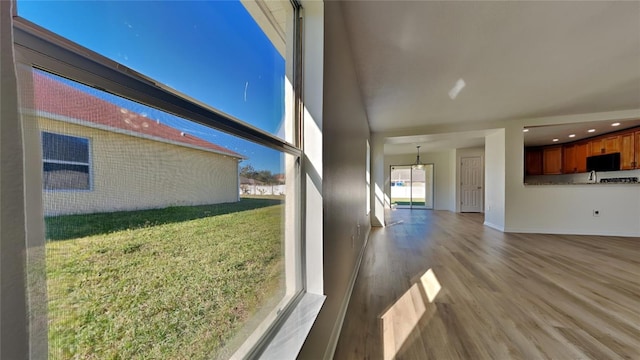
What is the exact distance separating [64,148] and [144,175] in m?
0.11

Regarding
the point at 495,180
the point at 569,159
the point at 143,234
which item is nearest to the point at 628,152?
the point at 569,159

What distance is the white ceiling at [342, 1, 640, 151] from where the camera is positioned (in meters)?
1.84

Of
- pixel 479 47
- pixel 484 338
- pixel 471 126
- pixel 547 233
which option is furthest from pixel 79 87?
pixel 547 233

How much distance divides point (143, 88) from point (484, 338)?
223 cm

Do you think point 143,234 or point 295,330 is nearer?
point 143,234

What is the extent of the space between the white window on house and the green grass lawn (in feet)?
0.15

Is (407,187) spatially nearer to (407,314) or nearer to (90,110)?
(407,314)

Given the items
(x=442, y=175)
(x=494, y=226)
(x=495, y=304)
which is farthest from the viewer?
(x=442, y=175)

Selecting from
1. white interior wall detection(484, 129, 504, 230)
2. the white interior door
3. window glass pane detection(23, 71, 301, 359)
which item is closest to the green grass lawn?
window glass pane detection(23, 71, 301, 359)

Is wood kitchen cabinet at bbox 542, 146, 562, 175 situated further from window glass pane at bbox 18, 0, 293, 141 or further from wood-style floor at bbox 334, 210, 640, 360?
window glass pane at bbox 18, 0, 293, 141

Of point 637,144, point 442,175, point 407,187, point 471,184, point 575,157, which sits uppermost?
point 637,144

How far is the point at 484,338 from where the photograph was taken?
159cm

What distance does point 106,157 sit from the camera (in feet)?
1.18

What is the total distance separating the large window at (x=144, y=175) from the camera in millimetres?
298
